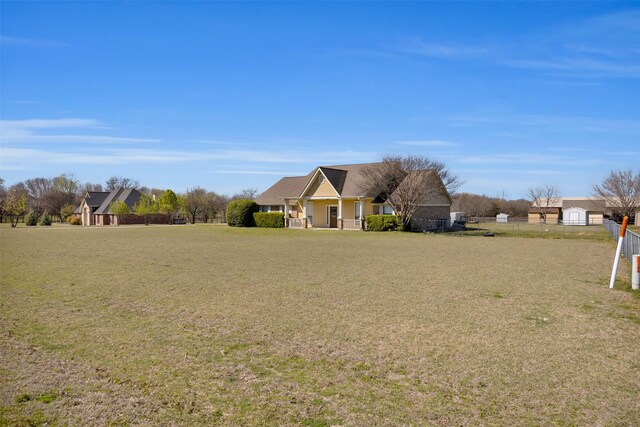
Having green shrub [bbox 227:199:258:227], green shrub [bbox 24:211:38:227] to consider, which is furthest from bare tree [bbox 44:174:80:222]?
green shrub [bbox 227:199:258:227]

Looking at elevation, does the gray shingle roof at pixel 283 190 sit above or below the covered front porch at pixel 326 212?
above

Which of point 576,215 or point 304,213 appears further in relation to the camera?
point 576,215

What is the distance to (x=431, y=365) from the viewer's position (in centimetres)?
597

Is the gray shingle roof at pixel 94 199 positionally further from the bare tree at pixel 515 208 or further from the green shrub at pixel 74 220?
the bare tree at pixel 515 208

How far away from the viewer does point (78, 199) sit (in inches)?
3472

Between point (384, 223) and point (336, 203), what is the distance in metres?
7.08

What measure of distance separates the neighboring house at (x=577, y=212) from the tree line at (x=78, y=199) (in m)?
54.9

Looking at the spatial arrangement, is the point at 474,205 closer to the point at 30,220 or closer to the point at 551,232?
the point at 551,232

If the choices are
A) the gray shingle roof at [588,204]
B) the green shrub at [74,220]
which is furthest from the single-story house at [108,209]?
the gray shingle roof at [588,204]

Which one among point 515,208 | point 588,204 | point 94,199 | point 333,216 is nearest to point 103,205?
point 94,199

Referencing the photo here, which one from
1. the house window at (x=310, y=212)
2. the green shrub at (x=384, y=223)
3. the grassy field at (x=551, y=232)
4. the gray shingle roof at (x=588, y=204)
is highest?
the gray shingle roof at (x=588, y=204)

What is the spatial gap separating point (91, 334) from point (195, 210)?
67754 millimetres

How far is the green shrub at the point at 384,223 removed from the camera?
124 ft

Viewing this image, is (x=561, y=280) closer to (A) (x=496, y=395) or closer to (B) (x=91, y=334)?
(A) (x=496, y=395)
